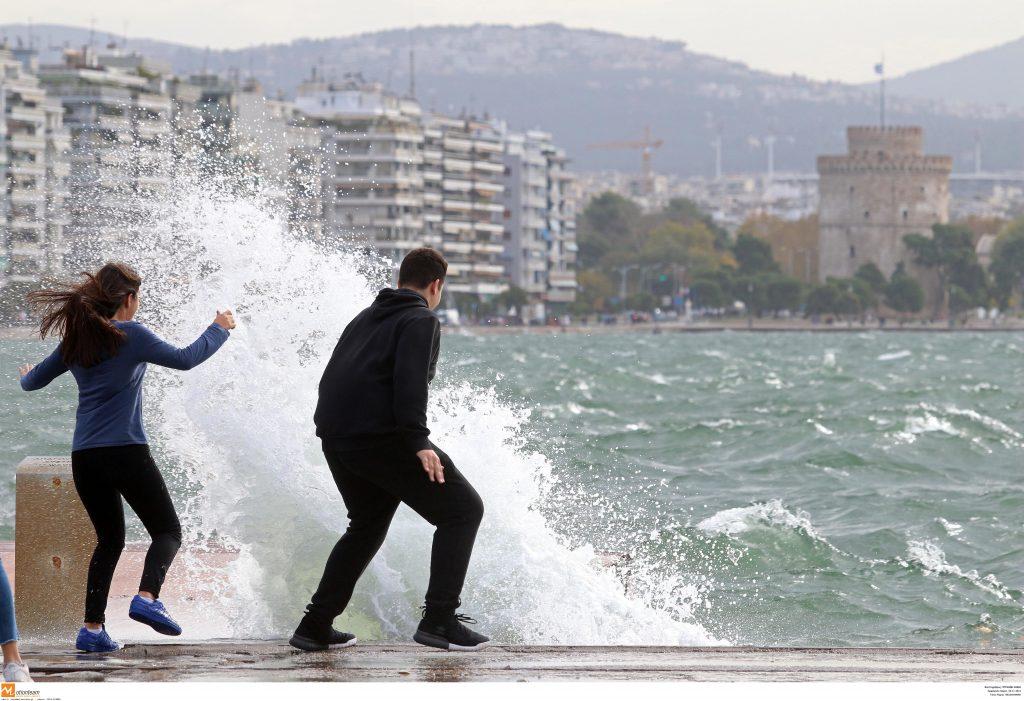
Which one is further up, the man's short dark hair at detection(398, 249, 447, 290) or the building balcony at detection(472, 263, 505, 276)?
the man's short dark hair at detection(398, 249, 447, 290)

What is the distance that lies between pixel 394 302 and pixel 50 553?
69.9 inches

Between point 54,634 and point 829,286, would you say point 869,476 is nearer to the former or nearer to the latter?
point 54,634

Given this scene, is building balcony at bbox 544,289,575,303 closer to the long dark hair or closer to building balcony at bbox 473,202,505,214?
building balcony at bbox 473,202,505,214

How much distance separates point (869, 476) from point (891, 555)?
6.80 metres

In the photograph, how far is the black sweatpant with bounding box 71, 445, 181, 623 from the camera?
20.4ft

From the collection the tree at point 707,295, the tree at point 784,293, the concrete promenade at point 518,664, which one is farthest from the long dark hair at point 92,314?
the tree at point 707,295

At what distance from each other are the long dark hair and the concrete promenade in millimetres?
1053

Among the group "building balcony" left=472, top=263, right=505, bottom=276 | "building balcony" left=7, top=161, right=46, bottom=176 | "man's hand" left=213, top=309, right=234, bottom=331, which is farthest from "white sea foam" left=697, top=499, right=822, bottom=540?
"building balcony" left=472, top=263, right=505, bottom=276

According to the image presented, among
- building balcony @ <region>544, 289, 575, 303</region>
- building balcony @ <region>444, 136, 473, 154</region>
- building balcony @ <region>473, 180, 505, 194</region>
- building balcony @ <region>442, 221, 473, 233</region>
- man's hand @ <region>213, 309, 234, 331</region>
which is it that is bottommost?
building balcony @ <region>544, 289, 575, 303</region>

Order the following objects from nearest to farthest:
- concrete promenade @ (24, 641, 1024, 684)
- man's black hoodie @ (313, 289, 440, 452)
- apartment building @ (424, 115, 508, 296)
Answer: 1. concrete promenade @ (24, 641, 1024, 684)
2. man's black hoodie @ (313, 289, 440, 452)
3. apartment building @ (424, 115, 508, 296)

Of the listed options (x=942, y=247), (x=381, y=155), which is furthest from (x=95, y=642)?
(x=942, y=247)

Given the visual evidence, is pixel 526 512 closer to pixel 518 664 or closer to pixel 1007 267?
pixel 518 664

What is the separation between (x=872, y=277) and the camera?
144875 mm
